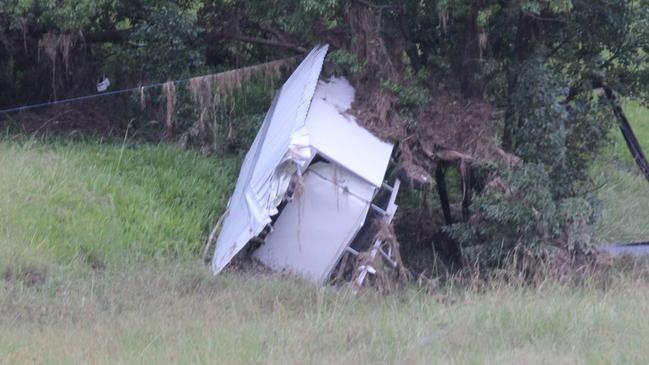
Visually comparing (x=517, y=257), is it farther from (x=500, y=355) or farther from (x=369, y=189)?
(x=500, y=355)

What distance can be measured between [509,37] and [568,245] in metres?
2.75

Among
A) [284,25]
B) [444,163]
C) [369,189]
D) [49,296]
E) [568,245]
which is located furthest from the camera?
[284,25]

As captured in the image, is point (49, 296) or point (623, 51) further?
point (623, 51)

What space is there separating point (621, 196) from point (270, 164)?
7.36 m

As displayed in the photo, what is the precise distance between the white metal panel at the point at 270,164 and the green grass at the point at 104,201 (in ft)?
1.48

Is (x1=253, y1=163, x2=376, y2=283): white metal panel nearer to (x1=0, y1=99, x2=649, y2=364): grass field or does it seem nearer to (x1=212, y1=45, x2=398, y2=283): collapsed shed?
(x1=212, y1=45, x2=398, y2=283): collapsed shed

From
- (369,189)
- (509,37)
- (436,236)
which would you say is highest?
→ (509,37)

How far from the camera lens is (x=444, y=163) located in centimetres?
1149

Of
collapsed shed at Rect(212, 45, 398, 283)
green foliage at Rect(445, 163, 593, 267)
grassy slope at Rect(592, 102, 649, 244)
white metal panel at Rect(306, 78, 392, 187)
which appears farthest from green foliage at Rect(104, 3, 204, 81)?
grassy slope at Rect(592, 102, 649, 244)

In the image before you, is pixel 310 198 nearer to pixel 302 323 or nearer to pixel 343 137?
pixel 343 137

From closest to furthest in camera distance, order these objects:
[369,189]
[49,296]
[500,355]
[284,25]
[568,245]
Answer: [500,355] < [49,296] < [369,189] < [568,245] < [284,25]

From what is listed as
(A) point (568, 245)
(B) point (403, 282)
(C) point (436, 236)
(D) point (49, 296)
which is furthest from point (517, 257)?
(D) point (49, 296)

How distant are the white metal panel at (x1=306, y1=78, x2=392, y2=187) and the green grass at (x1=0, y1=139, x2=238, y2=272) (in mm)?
1982

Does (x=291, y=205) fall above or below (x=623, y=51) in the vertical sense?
below
